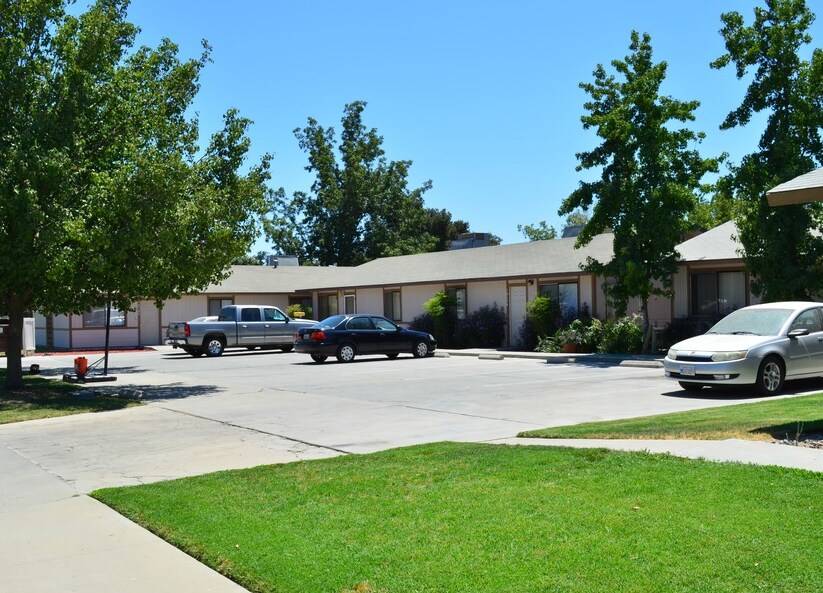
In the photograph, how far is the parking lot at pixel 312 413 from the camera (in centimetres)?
1120

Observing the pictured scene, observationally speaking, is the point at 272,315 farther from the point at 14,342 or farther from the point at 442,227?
the point at 442,227

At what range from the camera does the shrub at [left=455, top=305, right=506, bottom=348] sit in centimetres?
3494

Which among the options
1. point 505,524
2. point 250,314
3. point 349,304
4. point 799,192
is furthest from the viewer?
point 349,304

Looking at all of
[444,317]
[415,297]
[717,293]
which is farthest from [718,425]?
[415,297]

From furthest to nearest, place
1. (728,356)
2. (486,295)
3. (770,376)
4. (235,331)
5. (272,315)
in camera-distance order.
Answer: (272,315), (486,295), (235,331), (770,376), (728,356)

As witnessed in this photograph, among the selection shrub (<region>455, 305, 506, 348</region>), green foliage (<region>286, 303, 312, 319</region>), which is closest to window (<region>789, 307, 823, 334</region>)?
shrub (<region>455, 305, 506, 348</region>)

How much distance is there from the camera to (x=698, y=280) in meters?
28.6

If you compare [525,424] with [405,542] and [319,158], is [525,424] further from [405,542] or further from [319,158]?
[319,158]

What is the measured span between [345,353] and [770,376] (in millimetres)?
15788

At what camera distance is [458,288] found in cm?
3747

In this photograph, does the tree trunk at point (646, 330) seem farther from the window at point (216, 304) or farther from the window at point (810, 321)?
the window at point (216, 304)

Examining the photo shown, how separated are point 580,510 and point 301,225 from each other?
66601 millimetres

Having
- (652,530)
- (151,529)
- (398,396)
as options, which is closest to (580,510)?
(652,530)

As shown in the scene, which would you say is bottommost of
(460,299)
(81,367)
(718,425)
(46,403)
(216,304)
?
(46,403)
